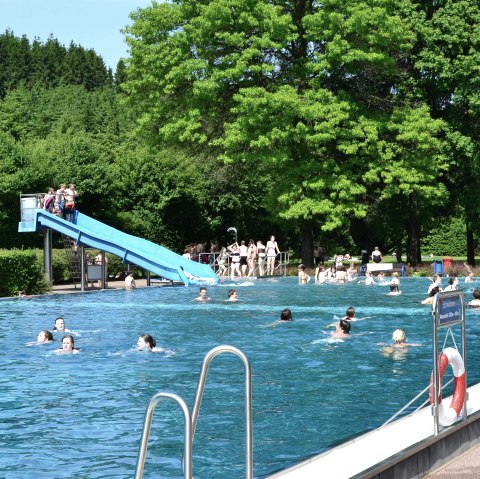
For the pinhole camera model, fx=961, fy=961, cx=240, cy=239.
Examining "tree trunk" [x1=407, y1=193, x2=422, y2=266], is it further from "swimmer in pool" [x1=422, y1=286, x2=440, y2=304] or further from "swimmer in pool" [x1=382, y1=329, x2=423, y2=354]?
"swimmer in pool" [x1=382, y1=329, x2=423, y2=354]

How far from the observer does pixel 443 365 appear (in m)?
10.7

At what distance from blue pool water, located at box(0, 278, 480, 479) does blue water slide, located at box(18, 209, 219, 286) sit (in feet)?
25.5

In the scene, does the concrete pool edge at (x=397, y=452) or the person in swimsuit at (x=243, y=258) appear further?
the person in swimsuit at (x=243, y=258)

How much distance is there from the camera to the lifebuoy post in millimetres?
10070

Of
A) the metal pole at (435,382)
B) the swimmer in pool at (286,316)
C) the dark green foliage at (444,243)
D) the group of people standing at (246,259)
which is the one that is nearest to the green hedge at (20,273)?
the swimmer in pool at (286,316)

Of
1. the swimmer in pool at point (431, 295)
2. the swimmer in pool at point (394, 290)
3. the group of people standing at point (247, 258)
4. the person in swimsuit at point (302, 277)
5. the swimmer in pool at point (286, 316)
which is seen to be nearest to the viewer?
the swimmer in pool at point (286, 316)

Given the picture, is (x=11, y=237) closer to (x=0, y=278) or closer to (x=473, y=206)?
(x=0, y=278)

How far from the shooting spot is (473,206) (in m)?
49.2

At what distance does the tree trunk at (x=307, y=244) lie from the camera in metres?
50.6

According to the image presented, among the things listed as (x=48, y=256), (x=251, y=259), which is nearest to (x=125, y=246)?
(x=48, y=256)

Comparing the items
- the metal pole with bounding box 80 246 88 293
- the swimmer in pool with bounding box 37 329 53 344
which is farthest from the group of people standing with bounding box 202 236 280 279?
the swimmer in pool with bounding box 37 329 53 344

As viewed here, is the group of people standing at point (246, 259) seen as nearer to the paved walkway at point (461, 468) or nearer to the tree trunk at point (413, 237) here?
the tree trunk at point (413, 237)

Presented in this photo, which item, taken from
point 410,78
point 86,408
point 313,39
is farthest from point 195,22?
point 86,408

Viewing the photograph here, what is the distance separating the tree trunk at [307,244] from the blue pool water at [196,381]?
61.8 ft
